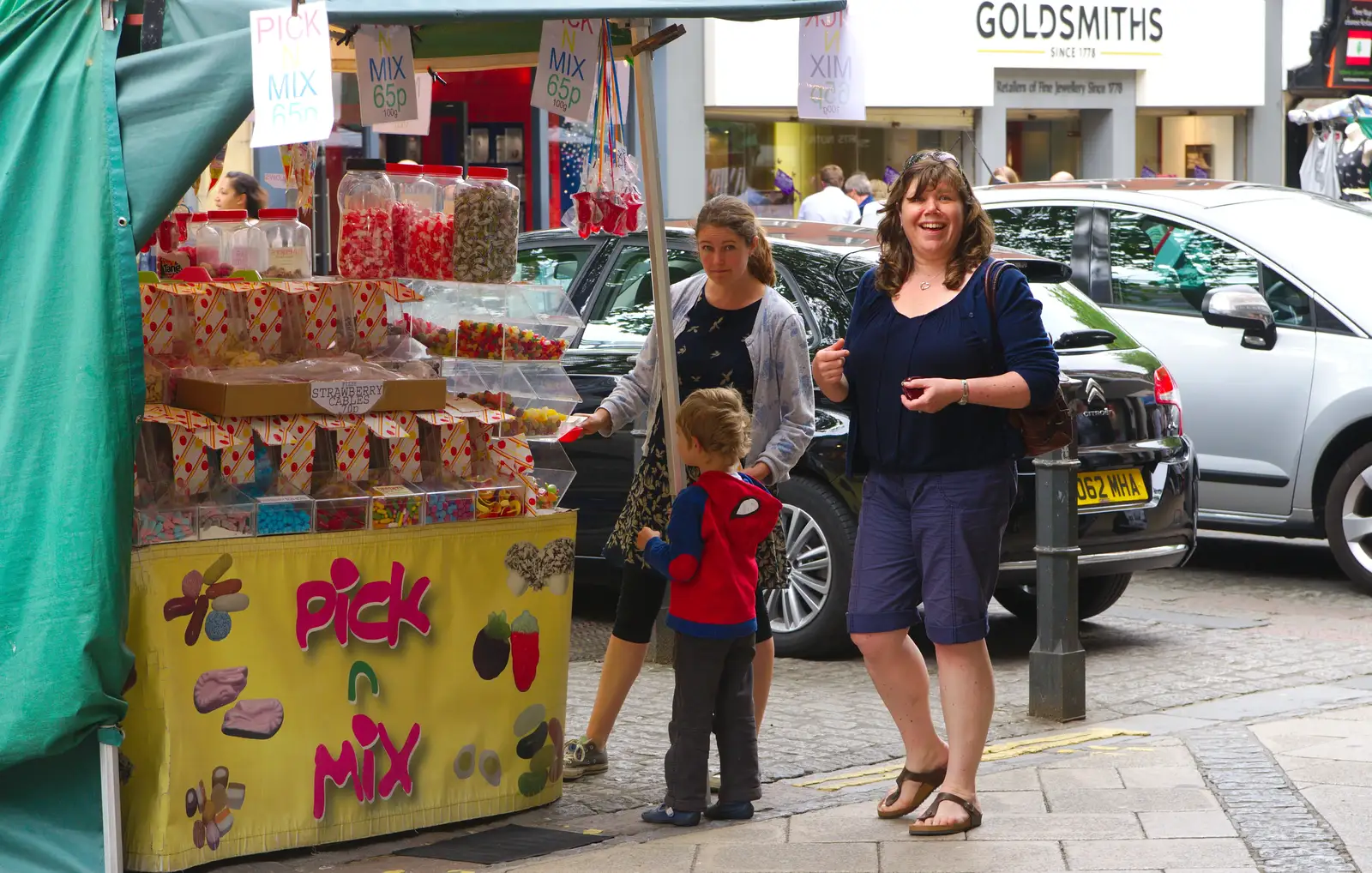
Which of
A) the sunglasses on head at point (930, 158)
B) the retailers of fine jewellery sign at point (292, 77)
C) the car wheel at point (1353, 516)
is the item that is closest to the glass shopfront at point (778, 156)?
the car wheel at point (1353, 516)

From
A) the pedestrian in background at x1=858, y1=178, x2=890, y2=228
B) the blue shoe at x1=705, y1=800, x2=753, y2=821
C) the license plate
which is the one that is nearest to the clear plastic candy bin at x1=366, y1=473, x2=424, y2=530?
the blue shoe at x1=705, y1=800, x2=753, y2=821

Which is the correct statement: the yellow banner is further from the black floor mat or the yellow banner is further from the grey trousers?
the grey trousers

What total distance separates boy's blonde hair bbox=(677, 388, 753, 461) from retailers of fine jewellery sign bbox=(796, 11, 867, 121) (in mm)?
966

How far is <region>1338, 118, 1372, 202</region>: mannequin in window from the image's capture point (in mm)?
22875

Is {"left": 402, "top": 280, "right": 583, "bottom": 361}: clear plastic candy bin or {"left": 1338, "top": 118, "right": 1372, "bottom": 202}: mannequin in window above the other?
{"left": 1338, "top": 118, "right": 1372, "bottom": 202}: mannequin in window

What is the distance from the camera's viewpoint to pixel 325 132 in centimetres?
404

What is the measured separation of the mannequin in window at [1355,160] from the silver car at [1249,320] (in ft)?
45.6

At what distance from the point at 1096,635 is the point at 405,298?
173 inches

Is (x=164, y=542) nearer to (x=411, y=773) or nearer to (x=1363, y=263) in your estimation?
(x=411, y=773)

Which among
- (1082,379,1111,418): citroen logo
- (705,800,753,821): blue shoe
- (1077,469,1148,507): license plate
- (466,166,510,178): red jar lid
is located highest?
(466,166,510,178): red jar lid

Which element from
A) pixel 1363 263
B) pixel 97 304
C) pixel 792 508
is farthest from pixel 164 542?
pixel 1363 263

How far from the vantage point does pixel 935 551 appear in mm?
5070

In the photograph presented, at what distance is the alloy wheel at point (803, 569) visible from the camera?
7469mm

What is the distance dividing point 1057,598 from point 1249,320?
3.27m
